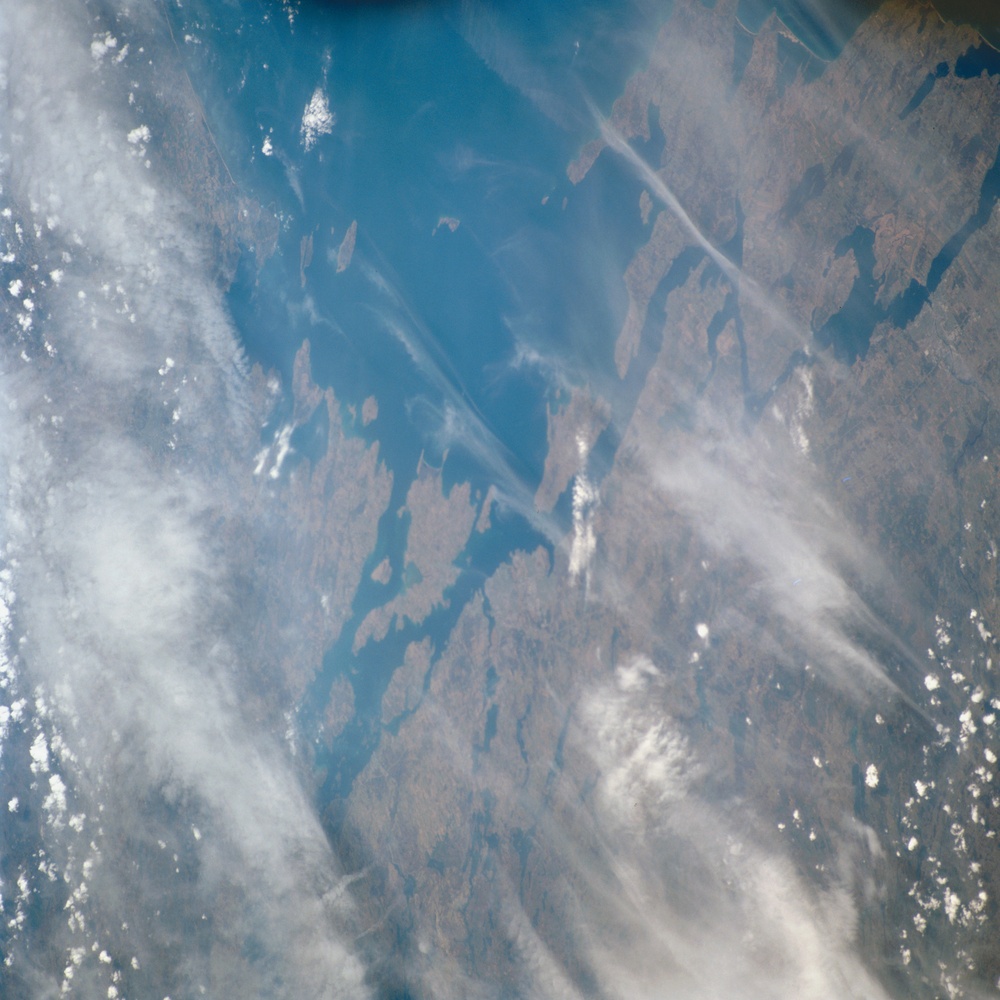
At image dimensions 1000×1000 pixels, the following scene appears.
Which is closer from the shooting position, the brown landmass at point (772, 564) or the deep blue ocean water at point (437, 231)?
the brown landmass at point (772, 564)

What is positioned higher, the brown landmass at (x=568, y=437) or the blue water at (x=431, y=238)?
the blue water at (x=431, y=238)

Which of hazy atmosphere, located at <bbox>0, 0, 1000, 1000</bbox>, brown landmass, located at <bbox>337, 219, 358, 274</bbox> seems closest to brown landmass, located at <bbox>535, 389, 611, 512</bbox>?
hazy atmosphere, located at <bbox>0, 0, 1000, 1000</bbox>

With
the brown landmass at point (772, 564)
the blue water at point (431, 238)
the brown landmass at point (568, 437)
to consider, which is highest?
the blue water at point (431, 238)

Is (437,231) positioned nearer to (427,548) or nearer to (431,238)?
(431,238)

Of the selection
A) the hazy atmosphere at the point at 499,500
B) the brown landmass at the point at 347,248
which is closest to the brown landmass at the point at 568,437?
the hazy atmosphere at the point at 499,500

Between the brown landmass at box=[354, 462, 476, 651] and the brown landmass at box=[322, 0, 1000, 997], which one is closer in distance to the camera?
the brown landmass at box=[322, 0, 1000, 997]

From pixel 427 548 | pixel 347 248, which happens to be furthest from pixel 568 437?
pixel 347 248

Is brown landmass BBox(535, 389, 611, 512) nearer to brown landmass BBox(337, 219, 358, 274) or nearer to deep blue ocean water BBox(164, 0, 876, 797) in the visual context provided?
deep blue ocean water BBox(164, 0, 876, 797)

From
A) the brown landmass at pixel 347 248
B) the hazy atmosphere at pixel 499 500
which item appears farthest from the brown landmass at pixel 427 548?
the brown landmass at pixel 347 248

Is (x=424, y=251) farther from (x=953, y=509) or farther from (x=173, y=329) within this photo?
(x=953, y=509)

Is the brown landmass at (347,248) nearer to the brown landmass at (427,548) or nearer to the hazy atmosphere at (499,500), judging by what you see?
the hazy atmosphere at (499,500)

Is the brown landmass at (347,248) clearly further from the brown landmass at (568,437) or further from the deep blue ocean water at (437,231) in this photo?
the brown landmass at (568,437)

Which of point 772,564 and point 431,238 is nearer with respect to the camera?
point 772,564
